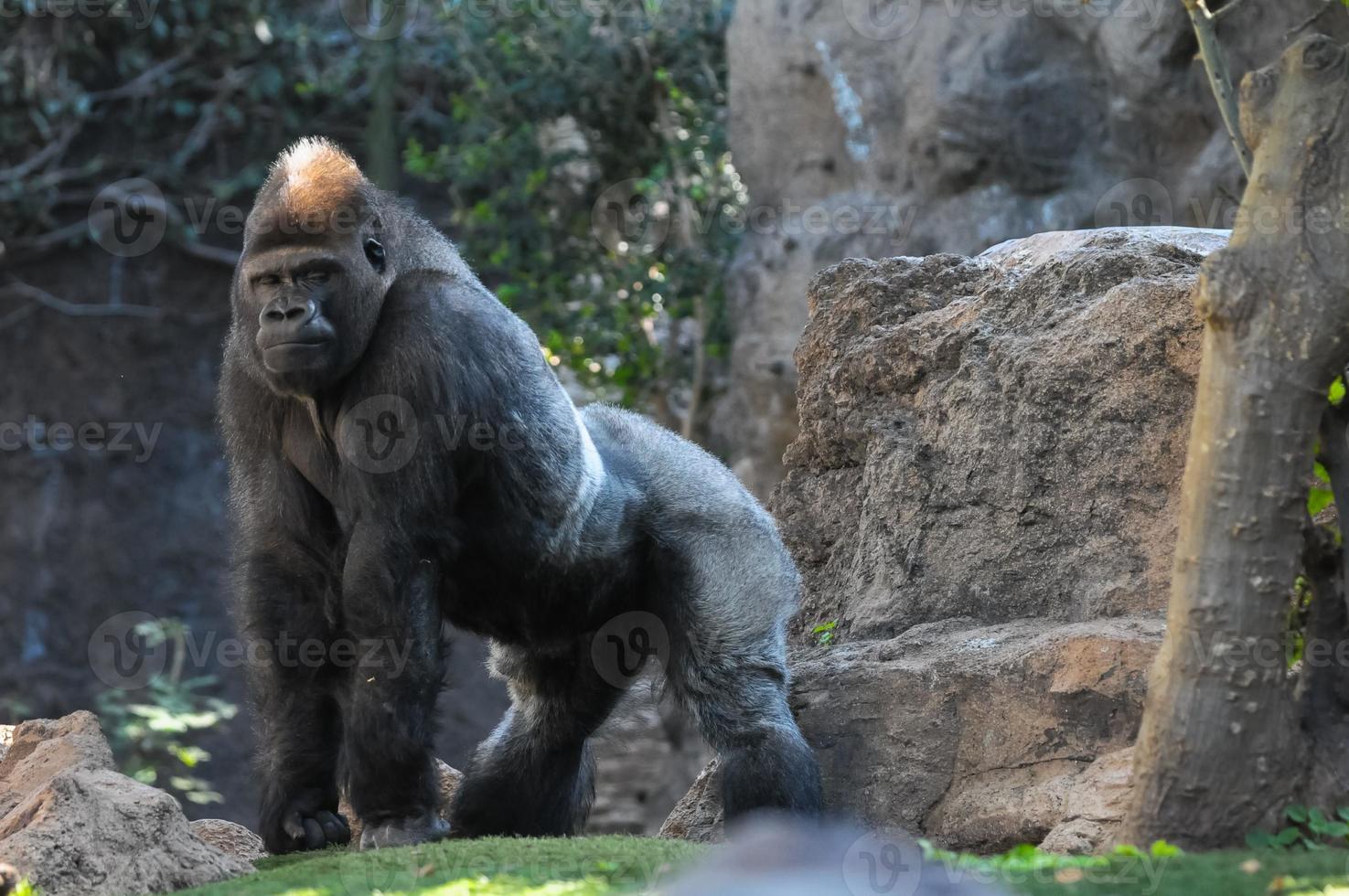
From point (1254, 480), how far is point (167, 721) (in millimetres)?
7601

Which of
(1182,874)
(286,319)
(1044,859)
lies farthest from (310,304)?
(1182,874)

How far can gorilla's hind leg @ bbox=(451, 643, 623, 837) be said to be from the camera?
4.88m

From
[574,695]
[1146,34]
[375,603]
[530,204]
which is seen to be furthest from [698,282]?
[375,603]

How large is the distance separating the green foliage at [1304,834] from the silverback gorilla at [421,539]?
1320 millimetres

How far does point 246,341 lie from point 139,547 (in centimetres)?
705

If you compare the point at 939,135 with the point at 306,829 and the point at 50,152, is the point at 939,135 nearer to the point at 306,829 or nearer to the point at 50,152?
the point at 306,829

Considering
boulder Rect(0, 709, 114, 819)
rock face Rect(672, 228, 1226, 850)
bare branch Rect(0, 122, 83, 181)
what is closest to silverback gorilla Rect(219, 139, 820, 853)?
rock face Rect(672, 228, 1226, 850)

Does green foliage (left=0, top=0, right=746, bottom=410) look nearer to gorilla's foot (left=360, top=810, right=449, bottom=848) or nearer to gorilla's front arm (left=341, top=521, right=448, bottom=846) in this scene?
gorilla's front arm (left=341, top=521, right=448, bottom=846)

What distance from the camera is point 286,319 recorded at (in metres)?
4.14

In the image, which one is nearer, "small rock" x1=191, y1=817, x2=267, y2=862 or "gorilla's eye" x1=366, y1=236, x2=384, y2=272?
"gorilla's eye" x1=366, y1=236, x2=384, y2=272

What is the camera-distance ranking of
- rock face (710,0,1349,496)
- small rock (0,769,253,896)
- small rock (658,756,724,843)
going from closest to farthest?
small rock (0,769,253,896), small rock (658,756,724,843), rock face (710,0,1349,496)

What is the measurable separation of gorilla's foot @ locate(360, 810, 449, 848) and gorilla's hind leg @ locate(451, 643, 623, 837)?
0.73 meters

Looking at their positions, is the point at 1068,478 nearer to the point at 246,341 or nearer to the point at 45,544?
the point at 246,341

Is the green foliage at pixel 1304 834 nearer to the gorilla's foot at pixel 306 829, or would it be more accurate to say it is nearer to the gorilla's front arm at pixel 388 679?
the gorilla's front arm at pixel 388 679
